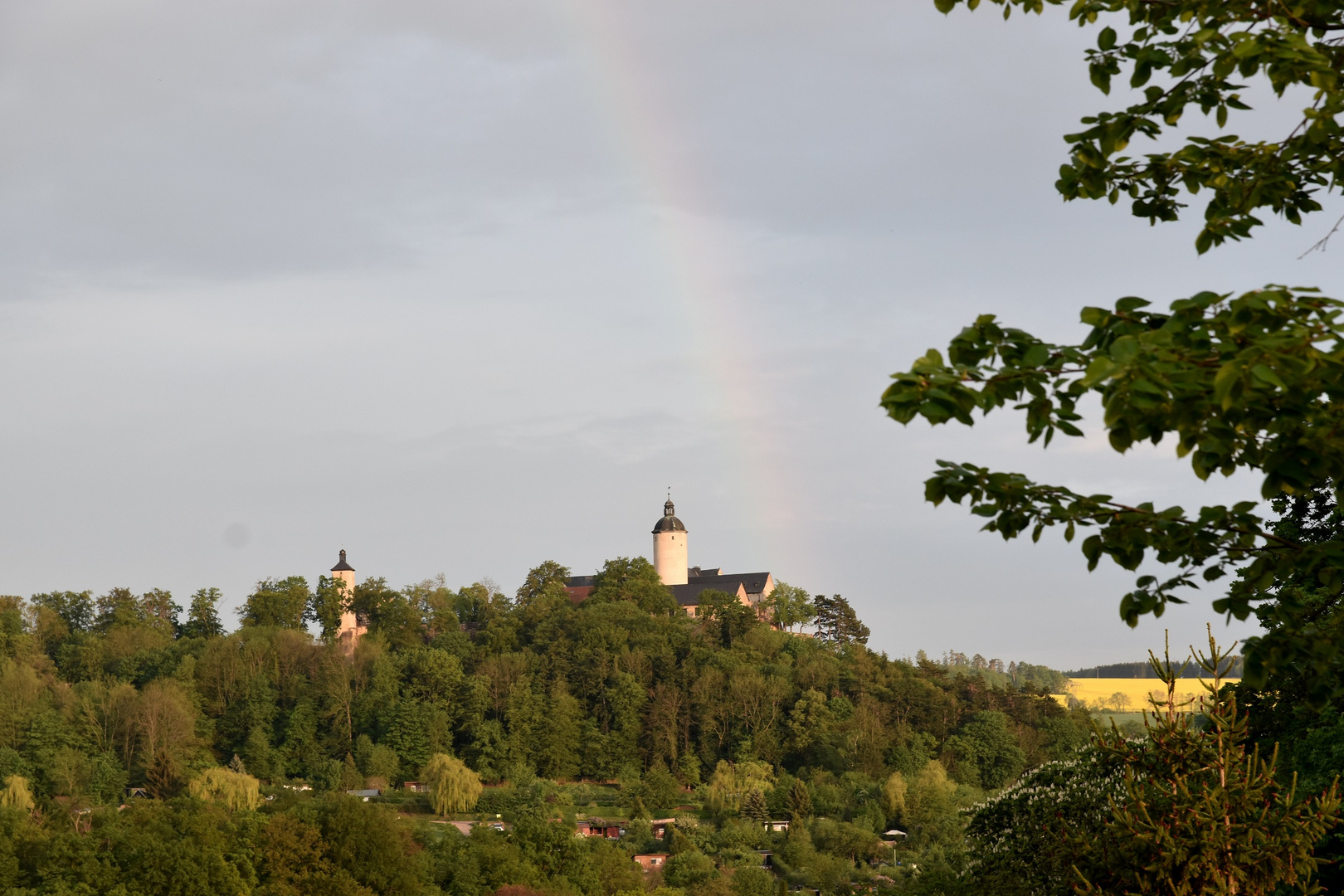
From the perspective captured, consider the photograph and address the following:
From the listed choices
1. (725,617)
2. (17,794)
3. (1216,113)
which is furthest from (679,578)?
(1216,113)

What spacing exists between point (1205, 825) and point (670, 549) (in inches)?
4147

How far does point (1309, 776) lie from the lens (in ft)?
64.3

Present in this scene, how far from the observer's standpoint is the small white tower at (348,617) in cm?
10569

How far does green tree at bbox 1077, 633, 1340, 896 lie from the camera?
12.5m

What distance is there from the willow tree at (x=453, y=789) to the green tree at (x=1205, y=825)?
65067 millimetres

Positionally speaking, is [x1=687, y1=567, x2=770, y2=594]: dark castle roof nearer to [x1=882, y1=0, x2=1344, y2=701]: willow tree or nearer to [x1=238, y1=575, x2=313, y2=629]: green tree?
[x1=238, y1=575, x2=313, y2=629]: green tree

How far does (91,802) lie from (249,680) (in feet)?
60.3

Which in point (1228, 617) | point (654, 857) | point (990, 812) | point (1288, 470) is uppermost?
point (1288, 470)

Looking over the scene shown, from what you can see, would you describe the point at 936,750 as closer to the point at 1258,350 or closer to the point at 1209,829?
the point at 1209,829

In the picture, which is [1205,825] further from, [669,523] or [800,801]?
[669,523]

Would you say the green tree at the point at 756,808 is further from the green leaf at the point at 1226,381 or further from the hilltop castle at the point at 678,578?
the green leaf at the point at 1226,381

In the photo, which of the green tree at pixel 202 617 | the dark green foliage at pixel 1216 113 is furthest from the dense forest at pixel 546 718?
the dark green foliage at pixel 1216 113

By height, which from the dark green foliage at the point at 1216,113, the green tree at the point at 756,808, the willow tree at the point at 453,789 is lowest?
the green tree at the point at 756,808

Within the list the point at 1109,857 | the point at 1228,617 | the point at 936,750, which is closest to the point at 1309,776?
the point at 1109,857
